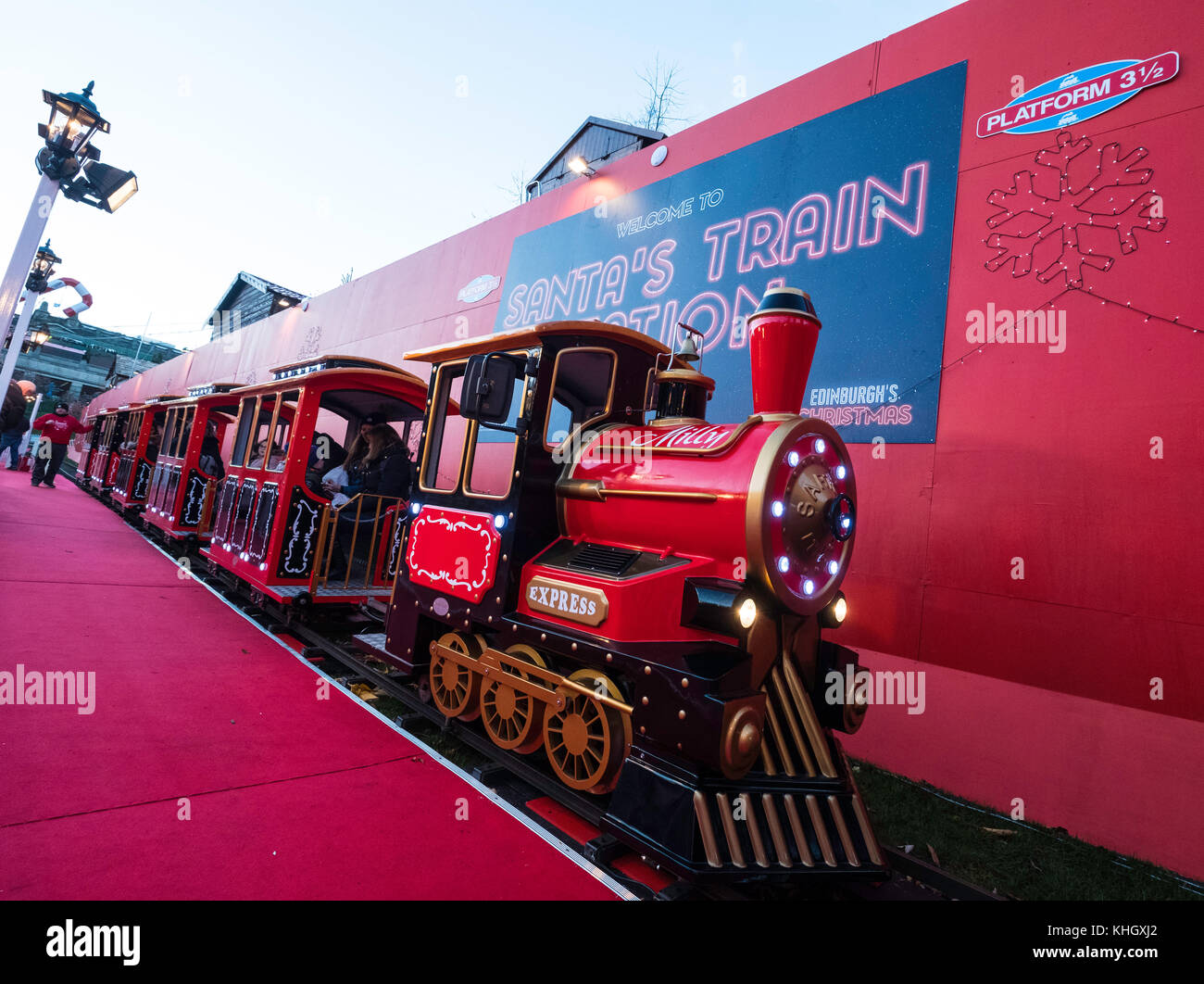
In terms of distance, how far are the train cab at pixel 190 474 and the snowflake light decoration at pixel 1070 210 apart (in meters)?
8.38

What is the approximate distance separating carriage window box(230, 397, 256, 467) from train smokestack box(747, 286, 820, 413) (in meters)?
6.05

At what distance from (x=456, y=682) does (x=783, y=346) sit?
2585 mm

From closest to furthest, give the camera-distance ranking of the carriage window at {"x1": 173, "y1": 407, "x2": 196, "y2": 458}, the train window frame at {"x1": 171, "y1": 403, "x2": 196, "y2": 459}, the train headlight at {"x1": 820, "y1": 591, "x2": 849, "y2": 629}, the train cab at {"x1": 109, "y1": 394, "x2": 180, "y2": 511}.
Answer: the train headlight at {"x1": 820, "y1": 591, "x2": 849, "y2": 629} → the train window frame at {"x1": 171, "y1": 403, "x2": 196, "y2": 459} → the carriage window at {"x1": 173, "y1": 407, "x2": 196, "y2": 458} → the train cab at {"x1": 109, "y1": 394, "x2": 180, "y2": 511}

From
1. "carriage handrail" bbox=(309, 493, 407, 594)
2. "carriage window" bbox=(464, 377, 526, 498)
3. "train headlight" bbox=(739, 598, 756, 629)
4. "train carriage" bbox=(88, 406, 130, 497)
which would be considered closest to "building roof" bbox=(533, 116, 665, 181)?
"carriage window" bbox=(464, 377, 526, 498)

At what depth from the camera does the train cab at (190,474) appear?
8453mm

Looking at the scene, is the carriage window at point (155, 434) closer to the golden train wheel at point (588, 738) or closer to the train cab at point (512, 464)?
the train cab at point (512, 464)

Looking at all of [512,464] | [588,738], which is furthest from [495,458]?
[588,738]

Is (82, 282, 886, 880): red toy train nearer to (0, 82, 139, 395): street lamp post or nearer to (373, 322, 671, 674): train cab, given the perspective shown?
(373, 322, 671, 674): train cab

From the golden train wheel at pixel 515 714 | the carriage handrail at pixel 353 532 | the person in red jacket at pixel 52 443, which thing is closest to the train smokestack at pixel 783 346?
the golden train wheel at pixel 515 714

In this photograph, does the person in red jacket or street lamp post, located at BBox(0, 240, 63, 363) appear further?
the person in red jacket

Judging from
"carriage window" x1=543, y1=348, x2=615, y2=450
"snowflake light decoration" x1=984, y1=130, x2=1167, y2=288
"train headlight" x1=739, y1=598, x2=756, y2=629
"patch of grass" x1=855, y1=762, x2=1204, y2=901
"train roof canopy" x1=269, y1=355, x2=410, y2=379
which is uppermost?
"snowflake light decoration" x1=984, y1=130, x2=1167, y2=288

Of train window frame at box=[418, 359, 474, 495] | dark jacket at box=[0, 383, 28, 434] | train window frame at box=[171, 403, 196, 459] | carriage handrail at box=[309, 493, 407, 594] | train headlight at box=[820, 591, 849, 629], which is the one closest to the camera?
train headlight at box=[820, 591, 849, 629]

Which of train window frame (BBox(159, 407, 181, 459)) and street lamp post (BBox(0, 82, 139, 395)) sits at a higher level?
street lamp post (BBox(0, 82, 139, 395))

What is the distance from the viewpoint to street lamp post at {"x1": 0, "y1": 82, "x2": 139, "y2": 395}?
4883mm
